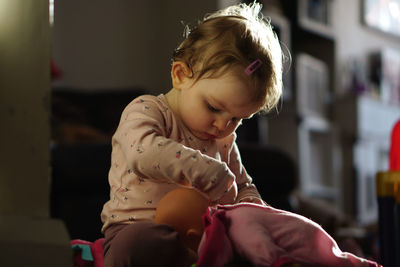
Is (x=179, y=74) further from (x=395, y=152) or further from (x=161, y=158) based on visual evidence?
(x=395, y=152)

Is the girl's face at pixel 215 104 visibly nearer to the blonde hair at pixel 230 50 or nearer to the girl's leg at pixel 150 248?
the blonde hair at pixel 230 50

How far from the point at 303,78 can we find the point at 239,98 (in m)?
2.48

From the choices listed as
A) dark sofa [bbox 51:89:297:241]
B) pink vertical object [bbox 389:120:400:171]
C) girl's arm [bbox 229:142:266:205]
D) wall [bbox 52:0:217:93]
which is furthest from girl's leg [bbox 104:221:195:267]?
wall [bbox 52:0:217:93]

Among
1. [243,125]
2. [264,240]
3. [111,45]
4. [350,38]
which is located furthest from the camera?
[350,38]

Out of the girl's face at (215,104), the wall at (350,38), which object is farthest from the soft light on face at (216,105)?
the wall at (350,38)

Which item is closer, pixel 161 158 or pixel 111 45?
pixel 161 158

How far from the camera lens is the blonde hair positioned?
23.4 inches

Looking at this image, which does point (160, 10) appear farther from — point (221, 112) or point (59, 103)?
point (221, 112)

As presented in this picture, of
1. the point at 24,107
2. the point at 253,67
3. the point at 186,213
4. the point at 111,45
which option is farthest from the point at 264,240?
the point at 111,45

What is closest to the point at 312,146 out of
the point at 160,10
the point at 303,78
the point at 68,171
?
the point at 303,78

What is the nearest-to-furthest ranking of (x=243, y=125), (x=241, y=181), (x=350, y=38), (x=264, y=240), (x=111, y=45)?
(x=264, y=240) < (x=241, y=181) < (x=243, y=125) < (x=111, y=45) < (x=350, y=38)

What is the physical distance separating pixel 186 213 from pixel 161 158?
56 mm

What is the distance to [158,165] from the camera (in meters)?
0.54

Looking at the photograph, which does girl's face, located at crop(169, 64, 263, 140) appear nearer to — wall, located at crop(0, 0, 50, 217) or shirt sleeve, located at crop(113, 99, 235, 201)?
shirt sleeve, located at crop(113, 99, 235, 201)
